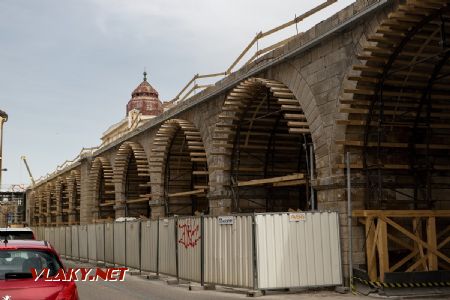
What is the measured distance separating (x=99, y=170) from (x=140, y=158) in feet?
38.1

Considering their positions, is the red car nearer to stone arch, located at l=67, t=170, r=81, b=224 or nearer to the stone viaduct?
the stone viaduct

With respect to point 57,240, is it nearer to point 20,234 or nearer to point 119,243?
point 119,243

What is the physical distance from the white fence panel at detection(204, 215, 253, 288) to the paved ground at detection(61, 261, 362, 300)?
39 centimetres

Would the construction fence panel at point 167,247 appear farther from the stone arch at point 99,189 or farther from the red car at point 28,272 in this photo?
the stone arch at point 99,189

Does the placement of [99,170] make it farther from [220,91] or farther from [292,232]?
[292,232]

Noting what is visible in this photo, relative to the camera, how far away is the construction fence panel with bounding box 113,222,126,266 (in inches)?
883

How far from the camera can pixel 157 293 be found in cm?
1488

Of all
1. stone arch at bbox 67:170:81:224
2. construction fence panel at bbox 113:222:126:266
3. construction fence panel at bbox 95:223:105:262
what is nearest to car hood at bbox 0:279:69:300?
construction fence panel at bbox 113:222:126:266

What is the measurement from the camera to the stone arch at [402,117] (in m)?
13.7

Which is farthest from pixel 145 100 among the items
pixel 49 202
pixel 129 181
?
pixel 129 181

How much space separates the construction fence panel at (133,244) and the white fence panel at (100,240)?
142 inches

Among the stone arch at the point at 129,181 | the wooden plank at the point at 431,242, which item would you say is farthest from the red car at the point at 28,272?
the stone arch at the point at 129,181

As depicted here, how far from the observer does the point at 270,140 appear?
73.3ft

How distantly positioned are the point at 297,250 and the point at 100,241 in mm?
14141
